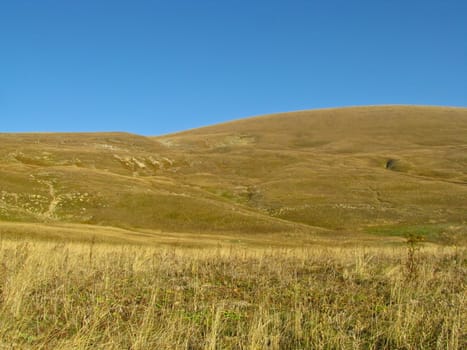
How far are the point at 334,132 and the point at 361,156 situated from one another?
57.1 meters

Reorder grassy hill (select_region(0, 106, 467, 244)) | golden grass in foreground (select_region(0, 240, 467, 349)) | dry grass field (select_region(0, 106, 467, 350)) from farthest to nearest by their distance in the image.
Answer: grassy hill (select_region(0, 106, 467, 244)) → dry grass field (select_region(0, 106, 467, 350)) → golden grass in foreground (select_region(0, 240, 467, 349))

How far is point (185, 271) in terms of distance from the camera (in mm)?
11500

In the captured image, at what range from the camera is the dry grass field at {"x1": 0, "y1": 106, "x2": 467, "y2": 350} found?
6.41 metres

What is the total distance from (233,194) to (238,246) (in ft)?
191

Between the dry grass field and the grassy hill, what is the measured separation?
15.3 inches

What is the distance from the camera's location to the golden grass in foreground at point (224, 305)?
→ 19.5 ft

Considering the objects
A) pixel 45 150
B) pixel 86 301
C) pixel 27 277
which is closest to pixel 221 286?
A: pixel 86 301

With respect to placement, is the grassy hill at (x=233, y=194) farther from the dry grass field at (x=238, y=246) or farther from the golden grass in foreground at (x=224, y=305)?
the golden grass in foreground at (x=224, y=305)

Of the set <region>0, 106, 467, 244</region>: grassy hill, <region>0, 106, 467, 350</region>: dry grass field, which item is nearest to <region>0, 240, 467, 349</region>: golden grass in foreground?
<region>0, 106, 467, 350</region>: dry grass field

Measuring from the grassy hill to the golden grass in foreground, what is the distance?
70.5 feet

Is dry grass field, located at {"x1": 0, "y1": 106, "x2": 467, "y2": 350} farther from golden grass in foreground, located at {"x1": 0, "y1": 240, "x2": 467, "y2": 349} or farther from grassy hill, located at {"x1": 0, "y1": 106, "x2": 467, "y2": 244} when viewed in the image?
grassy hill, located at {"x1": 0, "y1": 106, "x2": 467, "y2": 244}

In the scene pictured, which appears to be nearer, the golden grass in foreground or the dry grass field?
the golden grass in foreground

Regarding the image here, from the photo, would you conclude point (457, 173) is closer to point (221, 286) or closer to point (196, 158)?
point (196, 158)

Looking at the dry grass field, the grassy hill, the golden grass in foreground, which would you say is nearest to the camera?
the golden grass in foreground
